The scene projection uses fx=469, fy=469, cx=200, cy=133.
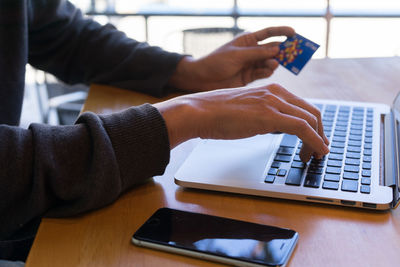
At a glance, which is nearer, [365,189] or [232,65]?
[365,189]

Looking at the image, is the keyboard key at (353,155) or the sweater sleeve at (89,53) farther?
the sweater sleeve at (89,53)

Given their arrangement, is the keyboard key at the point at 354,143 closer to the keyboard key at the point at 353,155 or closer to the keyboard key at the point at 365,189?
the keyboard key at the point at 353,155

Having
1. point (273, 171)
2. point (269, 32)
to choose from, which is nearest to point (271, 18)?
point (269, 32)

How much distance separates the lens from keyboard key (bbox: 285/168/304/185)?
2.38ft

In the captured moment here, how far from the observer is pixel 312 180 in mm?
728

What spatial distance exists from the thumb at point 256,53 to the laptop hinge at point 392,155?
1.00ft

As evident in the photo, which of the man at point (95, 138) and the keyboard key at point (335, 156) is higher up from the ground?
the man at point (95, 138)

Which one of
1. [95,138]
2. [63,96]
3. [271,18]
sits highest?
[95,138]

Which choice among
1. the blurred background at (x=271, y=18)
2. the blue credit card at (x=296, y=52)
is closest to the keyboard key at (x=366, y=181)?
the blue credit card at (x=296, y=52)

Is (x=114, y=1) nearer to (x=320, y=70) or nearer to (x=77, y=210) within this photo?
(x=320, y=70)

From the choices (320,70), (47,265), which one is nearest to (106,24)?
(320,70)

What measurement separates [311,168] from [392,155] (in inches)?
6.5

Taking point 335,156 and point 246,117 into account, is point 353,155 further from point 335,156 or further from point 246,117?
point 246,117

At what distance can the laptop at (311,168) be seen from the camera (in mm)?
699
